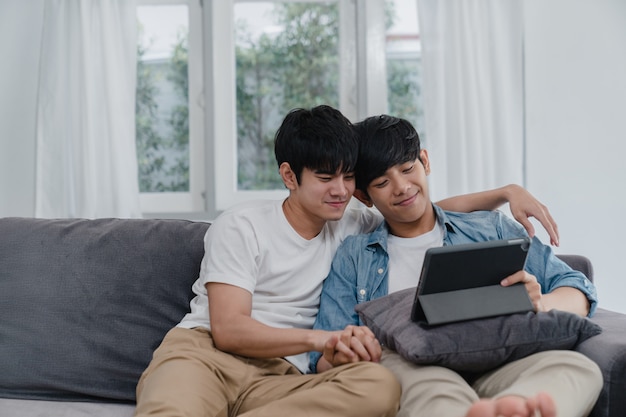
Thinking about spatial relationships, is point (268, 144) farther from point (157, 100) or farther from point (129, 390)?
point (129, 390)

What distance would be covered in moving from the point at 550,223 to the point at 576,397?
0.50 metres

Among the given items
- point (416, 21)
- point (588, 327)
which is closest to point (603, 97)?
point (416, 21)

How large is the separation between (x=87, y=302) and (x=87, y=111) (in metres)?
1.23

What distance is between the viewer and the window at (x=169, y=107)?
322cm

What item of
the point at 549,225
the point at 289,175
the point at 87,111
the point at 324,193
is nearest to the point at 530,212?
the point at 549,225

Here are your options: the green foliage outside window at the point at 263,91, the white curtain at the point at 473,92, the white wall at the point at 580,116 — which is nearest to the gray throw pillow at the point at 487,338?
the white curtain at the point at 473,92

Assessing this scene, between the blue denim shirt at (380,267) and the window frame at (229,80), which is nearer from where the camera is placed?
the blue denim shirt at (380,267)

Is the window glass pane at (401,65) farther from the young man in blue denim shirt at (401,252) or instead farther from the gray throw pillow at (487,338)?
the gray throw pillow at (487,338)

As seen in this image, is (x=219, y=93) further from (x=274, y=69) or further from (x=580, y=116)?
(x=580, y=116)

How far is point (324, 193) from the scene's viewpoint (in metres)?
1.82

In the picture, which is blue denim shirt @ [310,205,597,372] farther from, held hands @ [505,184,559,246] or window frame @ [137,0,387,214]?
window frame @ [137,0,387,214]

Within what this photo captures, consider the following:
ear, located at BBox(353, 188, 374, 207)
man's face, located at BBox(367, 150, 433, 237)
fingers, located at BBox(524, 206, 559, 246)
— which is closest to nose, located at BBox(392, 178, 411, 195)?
man's face, located at BBox(367, 150, 433, 237)

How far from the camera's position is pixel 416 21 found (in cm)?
323

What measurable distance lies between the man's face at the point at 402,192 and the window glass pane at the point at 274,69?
143 centimetres
